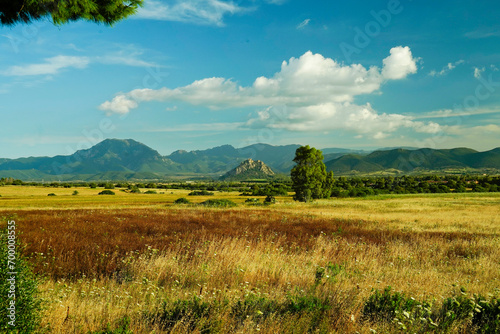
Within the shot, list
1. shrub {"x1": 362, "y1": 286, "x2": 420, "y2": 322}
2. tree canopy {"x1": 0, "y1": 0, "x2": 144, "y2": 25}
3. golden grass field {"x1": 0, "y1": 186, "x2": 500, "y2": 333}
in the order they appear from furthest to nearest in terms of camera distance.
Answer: tree canopy {"x1": 0, "y1": 0, "x2": 144, "y2": 25} < shrub {"x1": 362, "y1": 286, "x2": 420, "y2": 322} < golden grass field {"x1": 0, "y1": 186, "x2": 500, "y2": 333}

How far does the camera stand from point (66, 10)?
23.7ft

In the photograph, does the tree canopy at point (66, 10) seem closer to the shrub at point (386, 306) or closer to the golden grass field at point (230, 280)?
the golden grass field at point (230, 280)

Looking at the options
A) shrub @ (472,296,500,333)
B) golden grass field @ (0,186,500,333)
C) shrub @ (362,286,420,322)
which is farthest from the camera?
shrub @ (362,286,420,322)

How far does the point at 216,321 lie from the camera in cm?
500

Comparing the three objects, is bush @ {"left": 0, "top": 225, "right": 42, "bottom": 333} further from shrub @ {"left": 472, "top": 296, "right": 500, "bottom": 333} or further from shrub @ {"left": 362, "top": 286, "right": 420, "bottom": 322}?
shrub @ {"left": 472, "top": 296, "right": 500, "bottom": 333}

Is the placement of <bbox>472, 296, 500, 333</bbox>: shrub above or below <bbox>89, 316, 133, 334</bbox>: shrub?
below

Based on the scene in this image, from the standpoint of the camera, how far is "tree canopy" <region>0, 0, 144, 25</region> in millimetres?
7059

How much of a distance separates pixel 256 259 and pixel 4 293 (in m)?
6.33

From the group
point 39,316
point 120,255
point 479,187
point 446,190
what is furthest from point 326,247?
point 479,187

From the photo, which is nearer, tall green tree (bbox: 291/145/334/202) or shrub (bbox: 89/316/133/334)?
shrub (bbox: 89/316/133/334)

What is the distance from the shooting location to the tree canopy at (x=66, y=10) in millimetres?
7059

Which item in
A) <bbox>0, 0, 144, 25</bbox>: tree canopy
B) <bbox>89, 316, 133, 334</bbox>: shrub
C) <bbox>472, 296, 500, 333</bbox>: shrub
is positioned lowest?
<bbox>472, 296, 500, 333</bbox>: shrub
